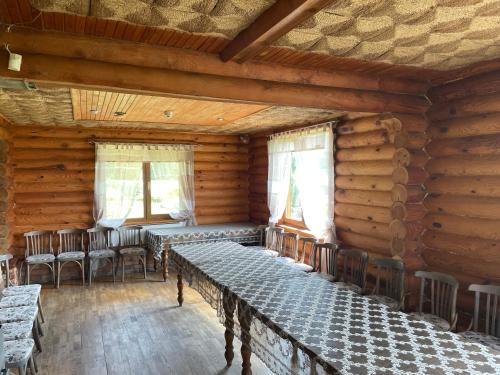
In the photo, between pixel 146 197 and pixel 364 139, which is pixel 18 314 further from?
pixel 364 139

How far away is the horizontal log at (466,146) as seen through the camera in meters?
3.09

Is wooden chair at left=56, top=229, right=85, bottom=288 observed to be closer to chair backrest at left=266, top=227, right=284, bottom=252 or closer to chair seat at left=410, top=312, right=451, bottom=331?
chair backrest at left=266, top=227, right=284, bottom=252

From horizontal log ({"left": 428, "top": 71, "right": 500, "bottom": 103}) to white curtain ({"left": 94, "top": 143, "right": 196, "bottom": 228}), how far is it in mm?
4364

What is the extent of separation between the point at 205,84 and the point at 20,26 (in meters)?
1.20

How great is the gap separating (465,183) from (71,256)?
5.32 m

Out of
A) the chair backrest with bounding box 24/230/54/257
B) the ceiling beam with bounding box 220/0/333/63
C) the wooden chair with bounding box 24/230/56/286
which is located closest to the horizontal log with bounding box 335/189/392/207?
the ceiling beam with bounding box 220/0/333/63

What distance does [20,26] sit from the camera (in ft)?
6.98

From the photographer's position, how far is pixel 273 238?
18.5ft

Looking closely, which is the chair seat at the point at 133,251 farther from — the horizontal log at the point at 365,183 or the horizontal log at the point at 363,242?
the horizontal log at the point at 365,183

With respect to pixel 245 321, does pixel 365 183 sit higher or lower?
higher

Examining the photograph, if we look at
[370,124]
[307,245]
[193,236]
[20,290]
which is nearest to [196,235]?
[193,236]

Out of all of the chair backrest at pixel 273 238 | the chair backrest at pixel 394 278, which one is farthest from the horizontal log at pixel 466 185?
the chair backrest at pixel 273 238

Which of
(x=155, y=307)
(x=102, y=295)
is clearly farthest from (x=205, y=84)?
(x=102, y=295)

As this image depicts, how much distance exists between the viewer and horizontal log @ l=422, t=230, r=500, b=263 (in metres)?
3.12
